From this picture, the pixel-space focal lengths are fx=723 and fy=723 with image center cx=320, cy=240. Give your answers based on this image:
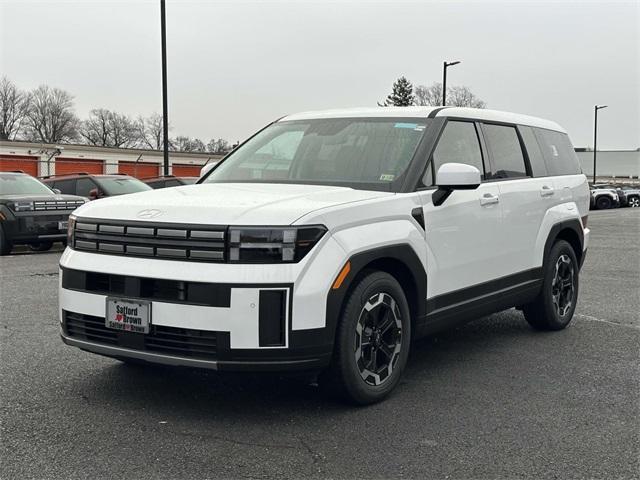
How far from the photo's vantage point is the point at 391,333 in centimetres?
428

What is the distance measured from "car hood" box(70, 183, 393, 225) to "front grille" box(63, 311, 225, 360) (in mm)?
574

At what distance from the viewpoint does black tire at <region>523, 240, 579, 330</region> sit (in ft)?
20.3

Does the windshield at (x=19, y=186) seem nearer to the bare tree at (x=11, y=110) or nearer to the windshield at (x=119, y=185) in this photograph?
the windshield at (x=119, y=185)

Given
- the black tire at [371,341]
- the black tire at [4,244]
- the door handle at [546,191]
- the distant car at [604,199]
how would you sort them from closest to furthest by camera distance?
the black tire at [371,341] < the door handle at [546,191] < the black tire at [4,244] < the distant car at [604,199]

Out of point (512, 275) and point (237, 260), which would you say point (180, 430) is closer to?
point (237, 260)

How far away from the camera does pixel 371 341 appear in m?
4.17

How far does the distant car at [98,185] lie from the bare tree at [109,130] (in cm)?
8235

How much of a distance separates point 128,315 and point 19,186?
424 inches

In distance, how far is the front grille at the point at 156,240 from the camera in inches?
145

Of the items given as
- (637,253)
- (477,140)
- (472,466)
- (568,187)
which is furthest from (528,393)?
(637,253)

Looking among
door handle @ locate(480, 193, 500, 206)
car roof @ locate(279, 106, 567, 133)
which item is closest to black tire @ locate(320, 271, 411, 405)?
door handle @ locate(480, 193, 500, 206)

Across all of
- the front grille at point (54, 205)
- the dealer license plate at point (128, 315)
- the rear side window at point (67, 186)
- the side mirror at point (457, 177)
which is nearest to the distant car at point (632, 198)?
the rear side window at point (67, 186)

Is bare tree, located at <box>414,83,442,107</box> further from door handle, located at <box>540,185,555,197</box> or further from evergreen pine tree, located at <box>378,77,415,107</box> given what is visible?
door handle, located at <box>540,185,555,197</box>

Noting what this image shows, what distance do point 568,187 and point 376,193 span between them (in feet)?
9.60
